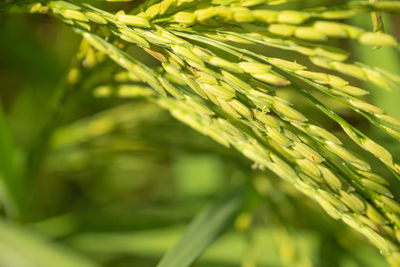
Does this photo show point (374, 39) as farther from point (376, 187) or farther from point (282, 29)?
point (376, 187)

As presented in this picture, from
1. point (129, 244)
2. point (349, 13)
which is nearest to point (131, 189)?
point (129, 244)

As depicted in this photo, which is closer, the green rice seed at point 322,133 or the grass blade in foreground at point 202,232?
the green rice seed at point 322,133

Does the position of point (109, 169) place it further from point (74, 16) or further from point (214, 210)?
point (74, 16)

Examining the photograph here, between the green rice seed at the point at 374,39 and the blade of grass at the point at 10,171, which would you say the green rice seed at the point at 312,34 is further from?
the blade of grass at the point at 10,171

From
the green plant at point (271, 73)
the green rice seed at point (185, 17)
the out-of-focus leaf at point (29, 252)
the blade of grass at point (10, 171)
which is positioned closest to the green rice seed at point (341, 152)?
the green plant at point (271, 73)

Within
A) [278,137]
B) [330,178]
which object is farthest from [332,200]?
[278,137]

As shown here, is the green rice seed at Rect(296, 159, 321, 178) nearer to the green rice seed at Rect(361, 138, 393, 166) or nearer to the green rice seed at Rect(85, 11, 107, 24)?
the green rice seed at Rect(361, 138, 393, 166)
